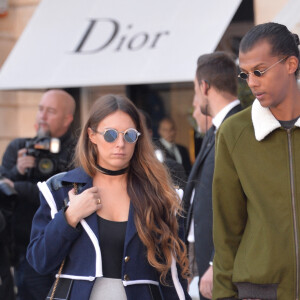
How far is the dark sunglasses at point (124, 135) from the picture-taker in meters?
3.63

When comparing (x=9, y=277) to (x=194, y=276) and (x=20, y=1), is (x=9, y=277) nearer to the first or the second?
(x=194, y=276)

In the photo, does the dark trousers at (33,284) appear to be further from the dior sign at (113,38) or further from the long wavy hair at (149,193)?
the dior sign at (113,38)

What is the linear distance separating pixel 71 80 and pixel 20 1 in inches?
102

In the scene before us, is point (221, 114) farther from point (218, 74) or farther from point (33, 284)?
point (33, 284)

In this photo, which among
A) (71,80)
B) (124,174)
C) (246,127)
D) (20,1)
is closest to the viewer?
(246,127)

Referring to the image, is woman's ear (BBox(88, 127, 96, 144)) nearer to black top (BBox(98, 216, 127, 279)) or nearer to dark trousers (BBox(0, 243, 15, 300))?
black top (BBox(98, 216, 127, 279))

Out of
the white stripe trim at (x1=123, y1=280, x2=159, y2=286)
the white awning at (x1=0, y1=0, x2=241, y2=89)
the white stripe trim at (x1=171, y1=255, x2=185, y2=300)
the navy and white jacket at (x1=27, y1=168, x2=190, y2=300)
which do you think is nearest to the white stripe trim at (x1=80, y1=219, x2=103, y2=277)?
the navy and white jacket at (x1=27, y1=168, x2=190, y2=300)

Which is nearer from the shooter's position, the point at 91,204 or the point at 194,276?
the point at 91,204

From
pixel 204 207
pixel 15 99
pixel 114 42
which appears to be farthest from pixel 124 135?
pixel 15 99

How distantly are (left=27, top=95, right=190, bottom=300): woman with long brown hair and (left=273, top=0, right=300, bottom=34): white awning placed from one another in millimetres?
3343

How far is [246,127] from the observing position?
10.7 ft

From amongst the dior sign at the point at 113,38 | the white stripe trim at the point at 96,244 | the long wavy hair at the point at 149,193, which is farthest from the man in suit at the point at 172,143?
the white stripe trim at the point at 96,244

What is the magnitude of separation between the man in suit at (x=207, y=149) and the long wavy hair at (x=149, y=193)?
84 centimetres

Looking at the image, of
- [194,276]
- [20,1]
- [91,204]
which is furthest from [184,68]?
[91,204]
